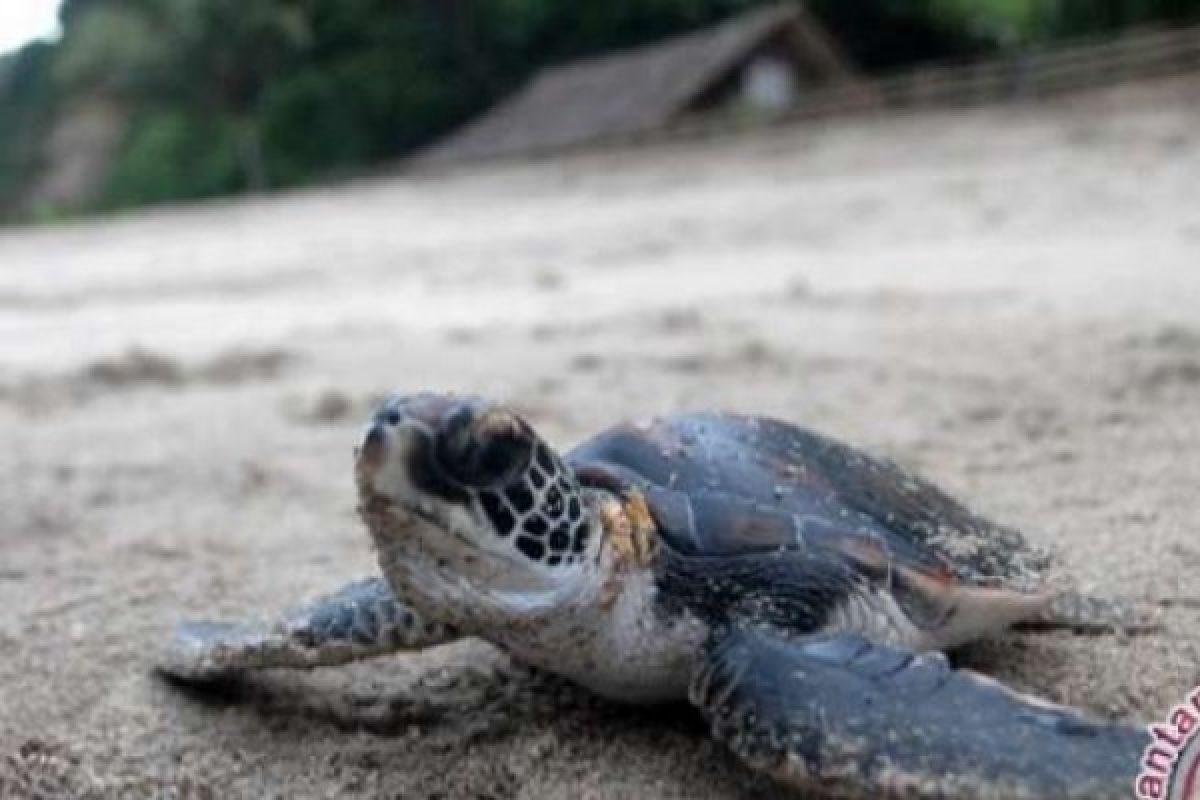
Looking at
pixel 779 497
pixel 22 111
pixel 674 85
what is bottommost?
pixel 674 85

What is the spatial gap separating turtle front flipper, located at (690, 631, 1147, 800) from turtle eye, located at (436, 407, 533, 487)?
295 millimetres

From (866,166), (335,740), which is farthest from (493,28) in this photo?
(335,740)

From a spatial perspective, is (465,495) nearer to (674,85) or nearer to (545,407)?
(545,407)

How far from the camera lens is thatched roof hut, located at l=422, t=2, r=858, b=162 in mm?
23047

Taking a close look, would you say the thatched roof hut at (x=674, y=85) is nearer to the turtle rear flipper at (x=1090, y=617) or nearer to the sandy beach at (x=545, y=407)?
the sandy beach at (x=545, y=407)

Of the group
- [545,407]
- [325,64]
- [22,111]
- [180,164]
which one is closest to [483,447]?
[545,407]

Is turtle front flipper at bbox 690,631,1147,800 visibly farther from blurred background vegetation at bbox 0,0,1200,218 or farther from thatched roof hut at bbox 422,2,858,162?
blurred background vegetation at bbox 0,0,1200,218

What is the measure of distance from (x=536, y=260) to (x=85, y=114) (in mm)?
32300

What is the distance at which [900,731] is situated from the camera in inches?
54.1

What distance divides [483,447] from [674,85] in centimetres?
2216

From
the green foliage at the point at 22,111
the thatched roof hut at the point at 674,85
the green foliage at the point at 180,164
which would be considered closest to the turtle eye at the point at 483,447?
the thatched roof hut at the point at 674,85

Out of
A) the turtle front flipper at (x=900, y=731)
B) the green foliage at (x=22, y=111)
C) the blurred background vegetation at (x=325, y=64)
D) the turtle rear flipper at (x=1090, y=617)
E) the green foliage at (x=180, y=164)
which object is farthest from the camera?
the green foliage at (x=22, y=111)

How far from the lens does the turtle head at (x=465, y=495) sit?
1.42 metres

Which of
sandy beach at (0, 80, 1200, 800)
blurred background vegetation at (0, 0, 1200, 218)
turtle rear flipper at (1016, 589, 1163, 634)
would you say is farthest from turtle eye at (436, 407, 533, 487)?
blurred background vegetation at (0, 0, 1200, 218)
